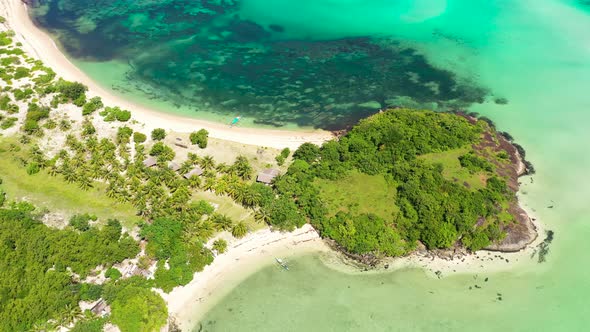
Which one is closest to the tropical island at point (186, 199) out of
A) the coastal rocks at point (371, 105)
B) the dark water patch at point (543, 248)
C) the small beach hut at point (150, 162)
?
the small beach hut at point (150, 162)

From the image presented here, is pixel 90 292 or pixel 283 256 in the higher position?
pixel 90 292

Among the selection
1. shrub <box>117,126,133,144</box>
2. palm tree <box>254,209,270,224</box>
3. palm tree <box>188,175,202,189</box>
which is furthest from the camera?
shrub <box>117,126,133,144</box>

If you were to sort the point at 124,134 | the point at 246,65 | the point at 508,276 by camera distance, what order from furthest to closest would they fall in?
the point at 246,65, the point at 124,134, the point at 508,276

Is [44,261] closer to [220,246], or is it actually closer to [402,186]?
[220,246]

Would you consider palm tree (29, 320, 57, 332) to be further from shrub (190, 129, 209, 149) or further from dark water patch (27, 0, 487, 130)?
dark water patch (27, 0, 487, 130)

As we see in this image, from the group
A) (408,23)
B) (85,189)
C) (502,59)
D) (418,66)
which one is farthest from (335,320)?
(408,23)

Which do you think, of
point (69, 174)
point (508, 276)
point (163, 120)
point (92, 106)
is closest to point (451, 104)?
point (508, 276)

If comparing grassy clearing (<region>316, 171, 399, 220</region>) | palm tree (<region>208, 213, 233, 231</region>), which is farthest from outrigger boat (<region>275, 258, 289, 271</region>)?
grassy clearing (<region>316, 171, 399, 220</region>)
